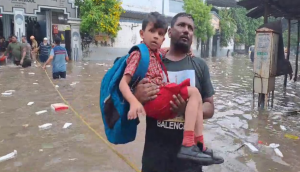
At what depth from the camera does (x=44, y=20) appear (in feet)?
71.4

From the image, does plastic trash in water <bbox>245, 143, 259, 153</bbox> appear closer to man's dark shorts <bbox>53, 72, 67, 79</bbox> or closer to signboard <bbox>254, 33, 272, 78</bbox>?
signboard <bbox>254, 33, 272, 78</bbox>

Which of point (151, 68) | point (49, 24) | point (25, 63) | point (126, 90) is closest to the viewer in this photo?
point (126, 90)

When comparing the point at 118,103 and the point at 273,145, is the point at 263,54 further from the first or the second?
the point at 118,103

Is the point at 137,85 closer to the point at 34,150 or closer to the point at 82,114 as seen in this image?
the point at 34,150

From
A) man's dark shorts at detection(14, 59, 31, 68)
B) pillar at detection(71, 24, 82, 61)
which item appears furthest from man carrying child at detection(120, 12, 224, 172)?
pillar at detection(71, 24, 82, 61)

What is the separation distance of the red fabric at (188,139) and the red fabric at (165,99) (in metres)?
0.18

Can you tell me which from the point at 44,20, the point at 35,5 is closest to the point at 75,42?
the point at 44,20

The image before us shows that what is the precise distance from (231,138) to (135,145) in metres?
1.72

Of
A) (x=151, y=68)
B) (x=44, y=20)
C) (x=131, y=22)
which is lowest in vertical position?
(x=151, y=68)

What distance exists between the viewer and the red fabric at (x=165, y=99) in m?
1.93

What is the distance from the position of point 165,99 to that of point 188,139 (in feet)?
1.04

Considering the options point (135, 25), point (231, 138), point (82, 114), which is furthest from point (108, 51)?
point (231, 138)

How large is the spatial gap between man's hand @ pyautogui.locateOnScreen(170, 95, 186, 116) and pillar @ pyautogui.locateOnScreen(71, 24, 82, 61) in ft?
67.3

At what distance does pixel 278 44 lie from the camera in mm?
7227
